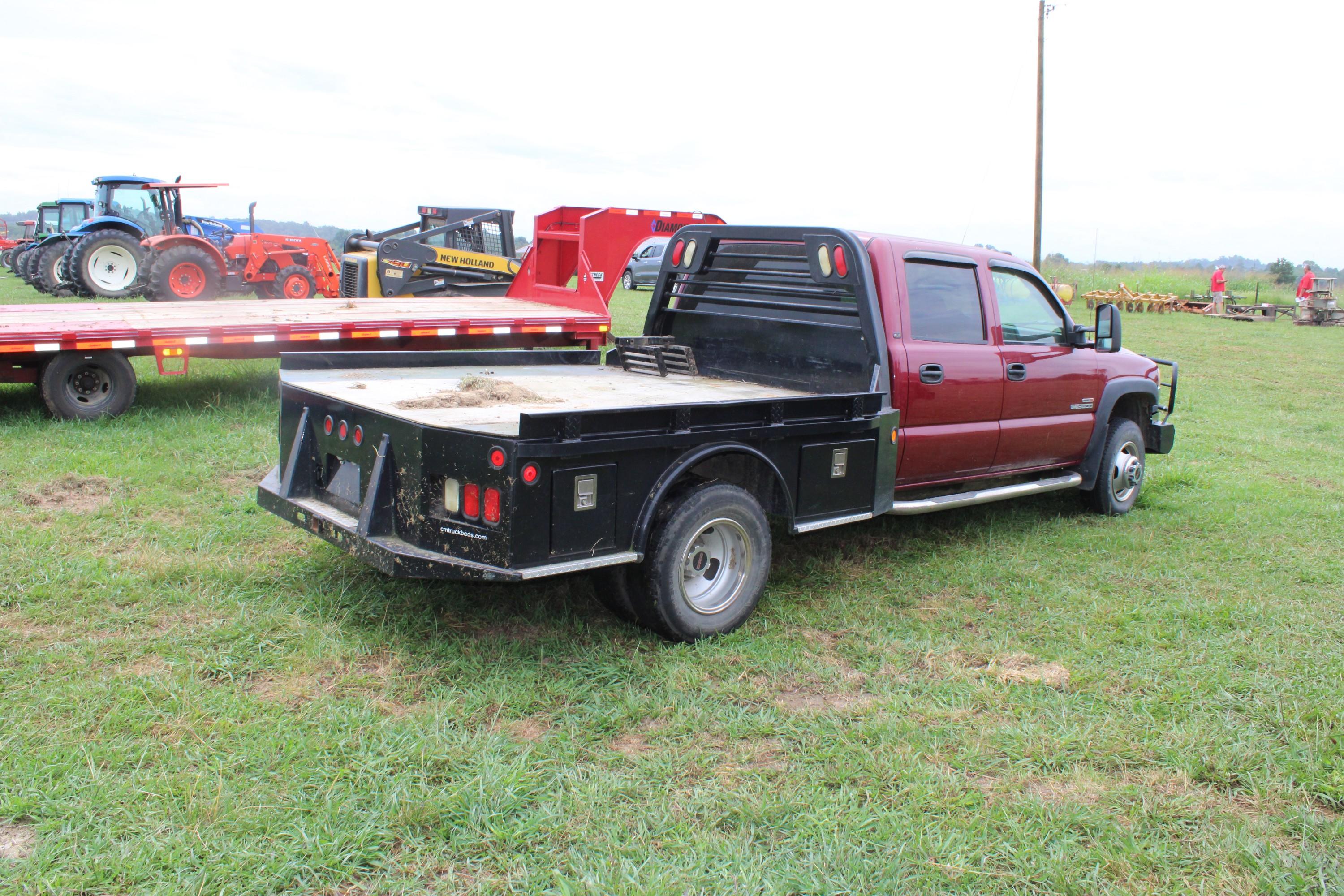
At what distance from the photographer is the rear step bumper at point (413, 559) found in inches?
151

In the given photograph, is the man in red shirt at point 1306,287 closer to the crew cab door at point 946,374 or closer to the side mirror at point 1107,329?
the side mirror at point 1107,329

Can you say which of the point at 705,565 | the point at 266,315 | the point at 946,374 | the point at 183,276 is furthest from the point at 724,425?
the point at 183,276

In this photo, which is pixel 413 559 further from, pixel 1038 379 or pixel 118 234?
pixel 118 234

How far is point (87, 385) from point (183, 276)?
38.9ft

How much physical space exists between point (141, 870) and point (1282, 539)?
21.3 ft

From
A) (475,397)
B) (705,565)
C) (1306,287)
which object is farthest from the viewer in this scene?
(1306,287)

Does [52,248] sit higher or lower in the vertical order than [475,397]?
higher

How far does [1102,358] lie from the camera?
22.4 ft

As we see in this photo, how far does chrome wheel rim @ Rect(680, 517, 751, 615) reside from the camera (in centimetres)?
452

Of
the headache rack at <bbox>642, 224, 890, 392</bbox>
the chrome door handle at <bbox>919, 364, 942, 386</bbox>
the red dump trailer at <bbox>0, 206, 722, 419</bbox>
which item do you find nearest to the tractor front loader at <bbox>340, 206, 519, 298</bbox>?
the red dump trailer at <bbox>0, 206, 722, 419</bbox>

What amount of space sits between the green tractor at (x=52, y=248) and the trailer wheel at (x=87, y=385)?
14069 millimetres

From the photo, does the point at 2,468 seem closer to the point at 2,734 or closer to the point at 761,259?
the point at 2,734

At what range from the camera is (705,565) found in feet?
15.1

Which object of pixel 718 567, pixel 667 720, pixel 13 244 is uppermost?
pixel 13 244
